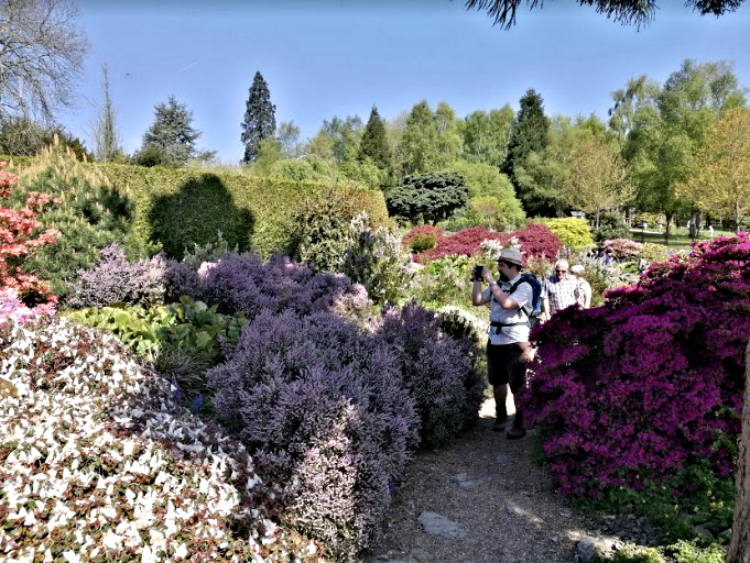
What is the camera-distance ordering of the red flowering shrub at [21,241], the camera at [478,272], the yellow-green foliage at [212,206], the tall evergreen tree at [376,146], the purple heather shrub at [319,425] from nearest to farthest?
1. the purple heather shrub at [319,425]
2. the camera at [478,272]
3. the red flowering shrub at [21,241]
4. the yellow-green foliage at [212,206]
5. the tall evergreen tree at [376,146]

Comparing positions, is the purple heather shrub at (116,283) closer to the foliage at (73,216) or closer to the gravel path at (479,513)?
the foliage at (73,216)

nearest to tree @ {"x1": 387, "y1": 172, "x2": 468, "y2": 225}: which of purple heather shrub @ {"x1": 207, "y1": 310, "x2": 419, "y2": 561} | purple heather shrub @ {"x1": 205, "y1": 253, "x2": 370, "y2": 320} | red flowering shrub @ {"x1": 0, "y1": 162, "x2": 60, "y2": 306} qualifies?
purple heather shrub @ {"x1": 205, "y1": 253, "x2": 370, "y2": 320}

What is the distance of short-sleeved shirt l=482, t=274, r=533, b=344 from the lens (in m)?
4.20

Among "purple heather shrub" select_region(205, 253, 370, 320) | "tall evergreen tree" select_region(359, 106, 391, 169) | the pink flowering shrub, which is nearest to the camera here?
"purple heather shrub" select_region(205, 253, 370, 320)

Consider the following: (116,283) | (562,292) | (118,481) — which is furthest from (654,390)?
(116,283)

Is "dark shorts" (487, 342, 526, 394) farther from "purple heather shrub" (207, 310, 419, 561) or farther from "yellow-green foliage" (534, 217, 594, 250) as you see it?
"yellow-green foliage" (534, 217, 594, 250)

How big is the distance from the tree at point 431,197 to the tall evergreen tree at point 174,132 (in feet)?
51.9

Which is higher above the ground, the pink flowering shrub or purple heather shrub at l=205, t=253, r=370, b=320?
the pink flowering shrub

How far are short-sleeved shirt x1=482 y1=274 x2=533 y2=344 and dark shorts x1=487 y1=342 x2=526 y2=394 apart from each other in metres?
0.07

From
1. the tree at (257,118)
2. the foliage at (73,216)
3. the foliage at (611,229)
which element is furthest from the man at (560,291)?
the tree at (257,118)

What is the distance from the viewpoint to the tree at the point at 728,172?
78.8ft

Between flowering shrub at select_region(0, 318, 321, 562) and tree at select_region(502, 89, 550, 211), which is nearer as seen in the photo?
flowering shrub at select_region(0, 318, 321, 562)

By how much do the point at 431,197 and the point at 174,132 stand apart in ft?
65.9

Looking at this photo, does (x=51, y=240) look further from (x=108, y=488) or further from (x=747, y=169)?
(x=747, y=169)
